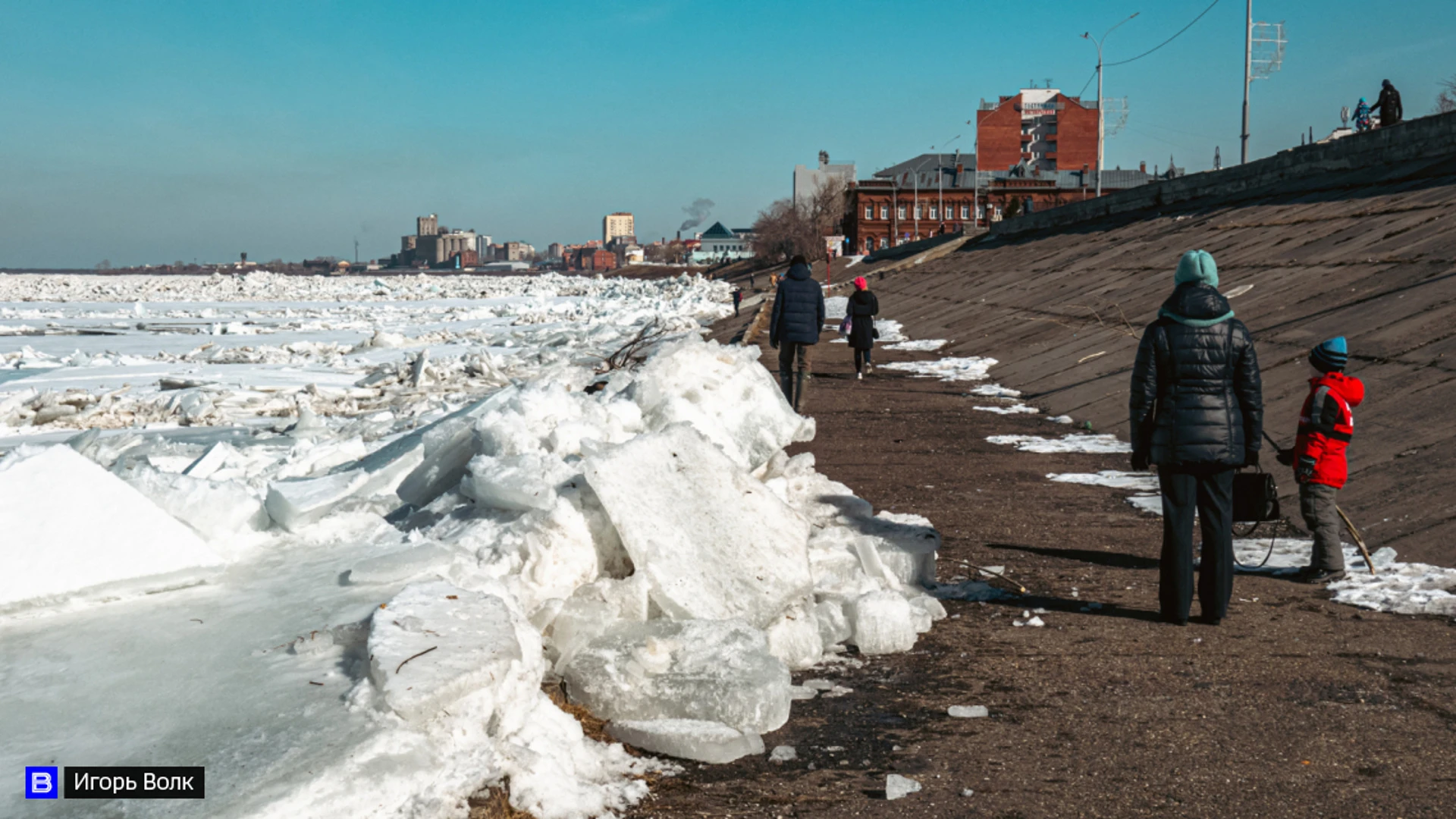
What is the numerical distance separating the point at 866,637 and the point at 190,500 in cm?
309

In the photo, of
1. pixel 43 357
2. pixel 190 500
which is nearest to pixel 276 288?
pixel 43 357

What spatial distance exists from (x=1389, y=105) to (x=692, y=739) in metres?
24.4

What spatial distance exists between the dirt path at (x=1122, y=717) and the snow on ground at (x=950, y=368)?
10078mm

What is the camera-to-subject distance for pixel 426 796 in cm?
309

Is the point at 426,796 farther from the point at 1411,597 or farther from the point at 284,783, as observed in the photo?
the point at 1411,597

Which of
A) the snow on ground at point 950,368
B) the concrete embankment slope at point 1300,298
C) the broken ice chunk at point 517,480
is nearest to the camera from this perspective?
the broken ice chunk at point 517,480

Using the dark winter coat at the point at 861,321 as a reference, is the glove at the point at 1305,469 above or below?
below

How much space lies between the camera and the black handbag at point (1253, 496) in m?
5.59

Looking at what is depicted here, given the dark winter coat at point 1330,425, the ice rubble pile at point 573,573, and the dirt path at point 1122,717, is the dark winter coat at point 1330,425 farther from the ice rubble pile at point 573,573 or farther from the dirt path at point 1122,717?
the ice rubble pile at point 573,573

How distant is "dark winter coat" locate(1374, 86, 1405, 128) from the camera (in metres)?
22.6

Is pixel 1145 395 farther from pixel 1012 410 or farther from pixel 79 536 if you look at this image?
pixel 1012 410

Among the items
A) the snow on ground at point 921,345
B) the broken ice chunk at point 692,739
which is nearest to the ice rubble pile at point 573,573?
the broken ice chunk at point 692,739

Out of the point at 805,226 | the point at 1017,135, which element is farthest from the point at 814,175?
the point at 1017,135

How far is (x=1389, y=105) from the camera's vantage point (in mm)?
22609
